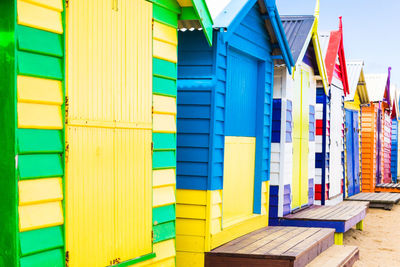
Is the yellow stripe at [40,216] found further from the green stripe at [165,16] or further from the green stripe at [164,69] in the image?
the green stripe at [165,16]

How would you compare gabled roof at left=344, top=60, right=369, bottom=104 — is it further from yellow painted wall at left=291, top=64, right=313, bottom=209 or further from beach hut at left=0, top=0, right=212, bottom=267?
beach hut at left=0, top=0, right=212, bottom=267

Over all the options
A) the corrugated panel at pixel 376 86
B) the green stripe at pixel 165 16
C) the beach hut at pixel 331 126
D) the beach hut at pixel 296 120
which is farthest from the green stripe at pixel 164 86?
the corrugated panel at pixel 376 86

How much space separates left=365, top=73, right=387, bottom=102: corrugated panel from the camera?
1847cm

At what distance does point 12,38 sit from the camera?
10.9ft

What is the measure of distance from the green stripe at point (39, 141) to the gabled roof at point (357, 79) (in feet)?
39.9

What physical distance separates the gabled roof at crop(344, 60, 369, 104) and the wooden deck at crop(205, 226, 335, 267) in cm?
805

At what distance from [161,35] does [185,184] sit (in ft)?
6.34

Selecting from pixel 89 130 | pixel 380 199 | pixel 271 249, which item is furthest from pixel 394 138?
pixel 89 130

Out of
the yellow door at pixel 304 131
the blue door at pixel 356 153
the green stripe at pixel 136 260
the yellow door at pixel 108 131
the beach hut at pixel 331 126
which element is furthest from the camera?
the blue door at pixel 356 153

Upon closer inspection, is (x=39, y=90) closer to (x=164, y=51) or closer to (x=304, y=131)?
(x=164, y=51)

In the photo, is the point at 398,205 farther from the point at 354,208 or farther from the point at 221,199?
the point at 221,199

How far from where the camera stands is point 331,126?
11578mm

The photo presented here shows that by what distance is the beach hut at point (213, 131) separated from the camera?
612 cm

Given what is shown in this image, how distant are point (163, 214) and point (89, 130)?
4.56ft
